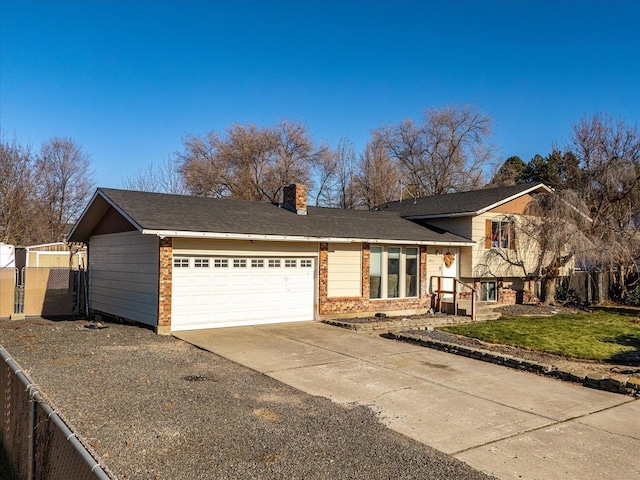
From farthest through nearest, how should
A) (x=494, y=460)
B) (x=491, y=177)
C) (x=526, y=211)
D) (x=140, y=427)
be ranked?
1. (x=491, y=177)
2. (x=526, y=211)
3. (x=140, y=427)
4. (x=494, y=460)

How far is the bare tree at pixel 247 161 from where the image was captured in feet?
116

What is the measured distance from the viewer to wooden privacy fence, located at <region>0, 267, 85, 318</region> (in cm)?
1402

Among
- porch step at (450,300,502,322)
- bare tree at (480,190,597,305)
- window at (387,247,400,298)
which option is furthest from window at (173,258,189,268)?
bare tree at (480,190,597,305)

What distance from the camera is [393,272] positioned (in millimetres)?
16469

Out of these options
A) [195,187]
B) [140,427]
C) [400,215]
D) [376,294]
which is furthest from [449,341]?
[195,187]

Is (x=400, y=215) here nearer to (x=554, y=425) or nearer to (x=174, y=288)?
(x=174, y=288)

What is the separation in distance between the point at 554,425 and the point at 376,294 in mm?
10124

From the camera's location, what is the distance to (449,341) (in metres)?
11.5

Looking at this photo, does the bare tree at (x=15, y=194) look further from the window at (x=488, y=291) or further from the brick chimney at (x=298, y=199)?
the window at (x=488, y=291)

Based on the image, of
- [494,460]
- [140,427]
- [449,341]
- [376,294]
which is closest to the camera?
[494,460]

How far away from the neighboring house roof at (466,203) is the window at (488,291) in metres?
3.00

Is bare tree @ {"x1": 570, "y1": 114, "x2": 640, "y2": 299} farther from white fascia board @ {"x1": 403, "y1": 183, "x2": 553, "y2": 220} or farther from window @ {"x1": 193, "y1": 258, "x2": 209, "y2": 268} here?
window @ {"x1": 193, "y1": 258, "x2": 209, "y2": 268}

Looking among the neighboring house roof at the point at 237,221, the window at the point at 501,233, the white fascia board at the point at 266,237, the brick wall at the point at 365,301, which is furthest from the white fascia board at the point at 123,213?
the window at the point at 501,233

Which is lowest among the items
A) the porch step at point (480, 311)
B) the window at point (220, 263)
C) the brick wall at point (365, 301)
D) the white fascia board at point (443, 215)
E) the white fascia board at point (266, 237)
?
the porch step at point (480, 311)
